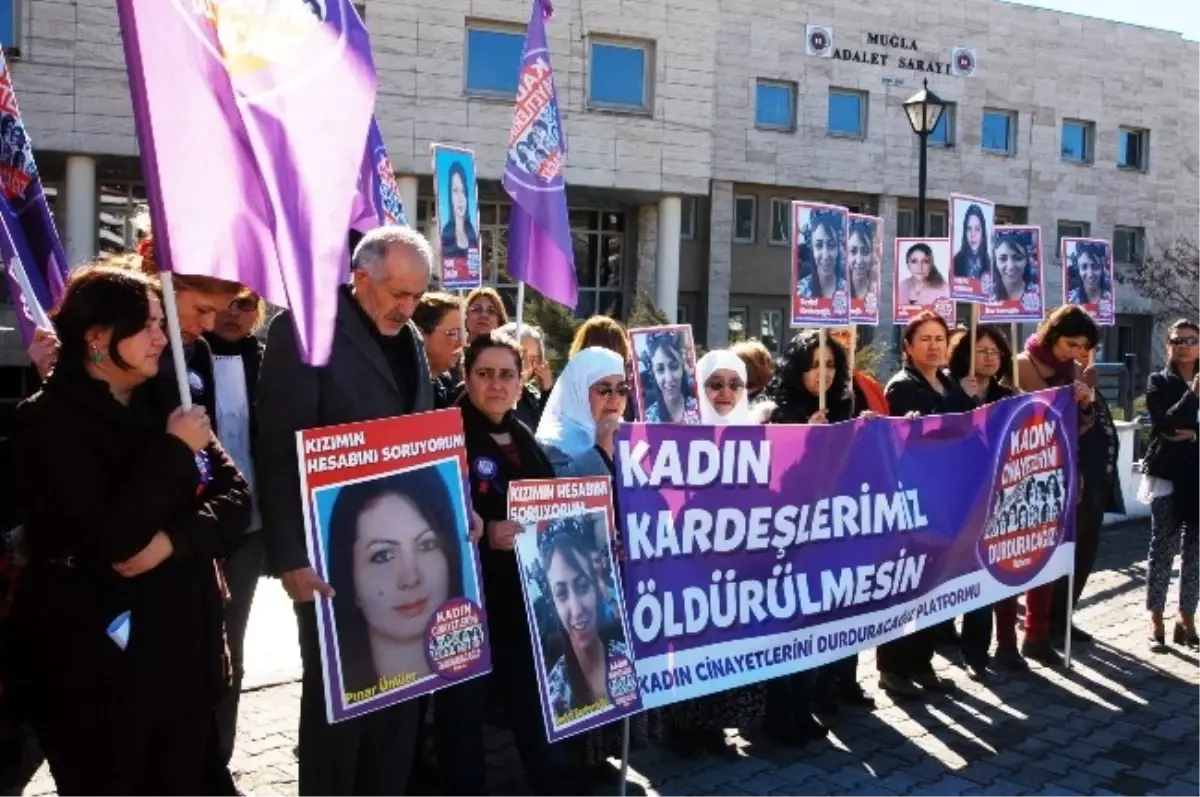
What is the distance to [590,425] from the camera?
4.78 metres

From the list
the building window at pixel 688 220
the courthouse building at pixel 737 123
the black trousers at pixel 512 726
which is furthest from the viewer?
the building window at pixel 688 220

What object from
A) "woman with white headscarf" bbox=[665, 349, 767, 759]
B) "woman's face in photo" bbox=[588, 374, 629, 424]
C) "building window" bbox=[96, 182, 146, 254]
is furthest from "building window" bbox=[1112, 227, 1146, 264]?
"woman's face in photo" bbox=[588, 374, 629, 424]

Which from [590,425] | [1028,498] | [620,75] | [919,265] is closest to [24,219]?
[590,425]

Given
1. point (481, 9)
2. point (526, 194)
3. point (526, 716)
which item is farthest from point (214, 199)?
point (481, 9)

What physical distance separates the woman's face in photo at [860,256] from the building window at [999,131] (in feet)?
112

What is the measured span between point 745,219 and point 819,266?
29.6 meters

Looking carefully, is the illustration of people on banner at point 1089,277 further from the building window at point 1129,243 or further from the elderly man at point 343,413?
the building window at point 1129,243

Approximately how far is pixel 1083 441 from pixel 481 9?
23.4 m

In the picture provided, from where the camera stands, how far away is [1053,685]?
21.5ft

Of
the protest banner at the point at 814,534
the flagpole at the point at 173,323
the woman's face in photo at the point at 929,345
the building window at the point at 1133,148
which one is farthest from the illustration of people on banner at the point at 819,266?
the building window at the point at 1133,148

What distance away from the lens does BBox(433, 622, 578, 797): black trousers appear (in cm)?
425

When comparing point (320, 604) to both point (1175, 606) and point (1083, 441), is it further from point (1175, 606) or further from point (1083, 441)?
point (1175, 606)

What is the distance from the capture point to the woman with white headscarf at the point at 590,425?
469cm

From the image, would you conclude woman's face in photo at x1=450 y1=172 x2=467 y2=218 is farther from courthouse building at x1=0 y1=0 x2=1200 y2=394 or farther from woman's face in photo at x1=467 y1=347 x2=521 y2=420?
courthouse building at x1=0 y1=0 x2=1200 y2=394
